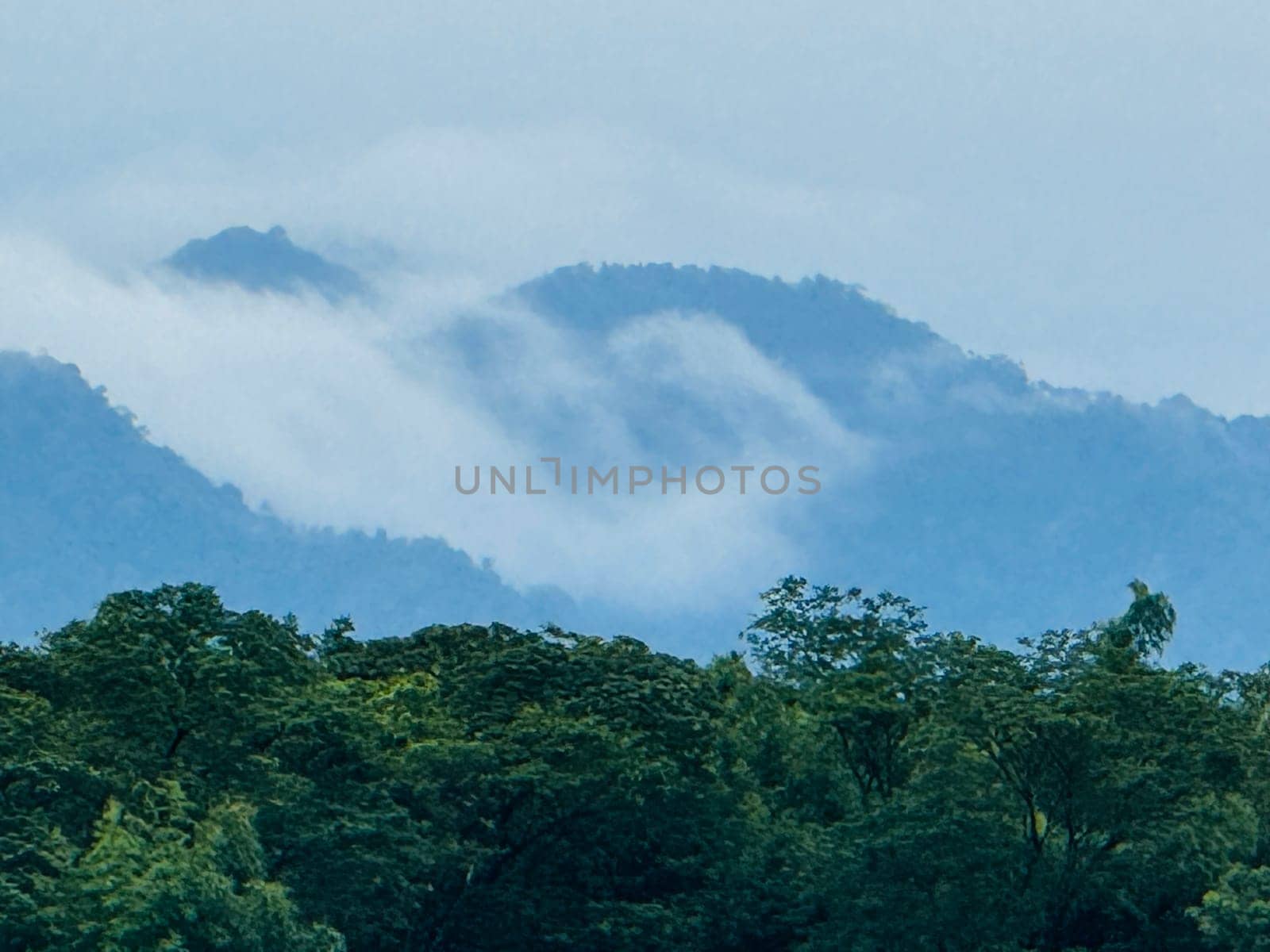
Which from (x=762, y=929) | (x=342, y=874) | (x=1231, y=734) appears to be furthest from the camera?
(x=762, y=929)

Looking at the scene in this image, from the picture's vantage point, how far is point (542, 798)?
46.0m

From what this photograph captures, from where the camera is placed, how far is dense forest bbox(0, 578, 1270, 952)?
40250 millimetres

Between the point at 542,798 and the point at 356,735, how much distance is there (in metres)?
5.48

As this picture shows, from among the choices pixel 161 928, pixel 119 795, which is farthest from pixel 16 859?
pixel 161 928

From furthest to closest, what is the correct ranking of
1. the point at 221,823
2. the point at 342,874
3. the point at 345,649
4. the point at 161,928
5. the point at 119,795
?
1. the point at 345,649
2. the point at 342,874
3. the point at 119,795
4. the point at 221,823
5. the point at 161,928

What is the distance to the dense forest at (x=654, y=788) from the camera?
132 feet

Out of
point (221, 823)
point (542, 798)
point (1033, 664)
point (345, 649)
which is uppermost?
point (345, 649)

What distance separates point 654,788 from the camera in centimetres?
4559

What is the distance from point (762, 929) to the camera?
160ft

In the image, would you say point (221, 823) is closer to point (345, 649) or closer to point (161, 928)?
point (161, 928)

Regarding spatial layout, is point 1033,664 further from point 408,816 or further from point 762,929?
point 408,816

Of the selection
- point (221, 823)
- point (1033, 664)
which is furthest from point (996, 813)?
point (221, 823)

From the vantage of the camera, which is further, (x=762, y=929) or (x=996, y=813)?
(x=762, y=929)

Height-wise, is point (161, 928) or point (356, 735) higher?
point (356, 735)
